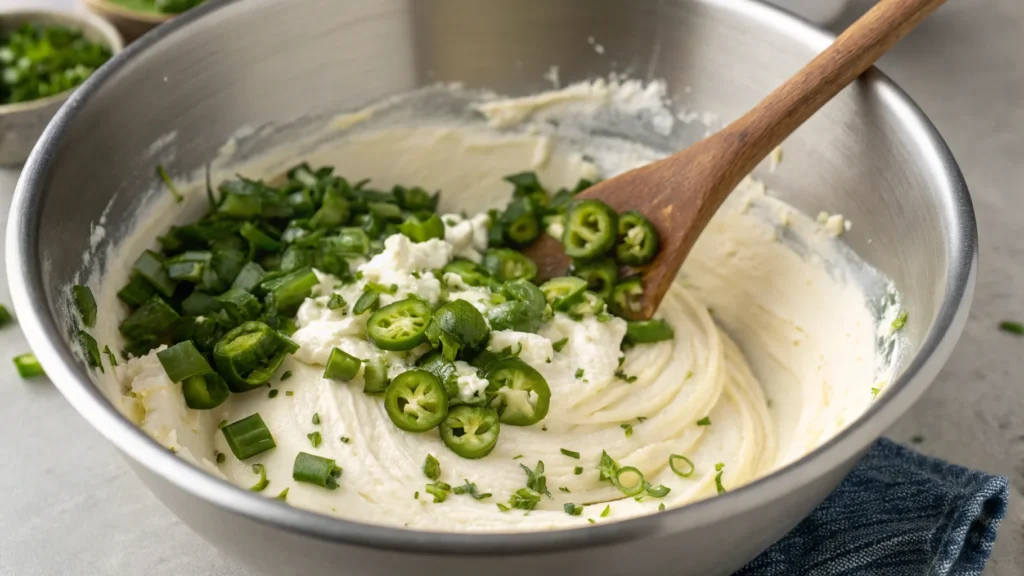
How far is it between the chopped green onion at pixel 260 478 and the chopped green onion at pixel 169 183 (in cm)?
83

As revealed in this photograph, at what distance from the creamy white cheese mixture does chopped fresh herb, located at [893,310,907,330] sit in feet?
0.24

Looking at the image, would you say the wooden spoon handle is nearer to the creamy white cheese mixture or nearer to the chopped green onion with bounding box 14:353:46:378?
the creamy white cheese mixture

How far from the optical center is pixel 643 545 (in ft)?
4.78

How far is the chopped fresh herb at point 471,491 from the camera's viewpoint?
79.5 inches

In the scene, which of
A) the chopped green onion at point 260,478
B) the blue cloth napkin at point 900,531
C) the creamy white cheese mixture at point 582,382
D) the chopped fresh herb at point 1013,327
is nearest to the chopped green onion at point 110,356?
the creamy white cheese mixture at point 582,382

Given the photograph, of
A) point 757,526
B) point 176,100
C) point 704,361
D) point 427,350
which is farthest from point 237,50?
point 757,526

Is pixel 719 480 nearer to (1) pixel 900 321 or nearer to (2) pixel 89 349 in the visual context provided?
(1) pixel 900 321

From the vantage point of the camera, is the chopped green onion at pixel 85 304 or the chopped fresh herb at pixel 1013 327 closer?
the chopped green onion at pixel 85 304

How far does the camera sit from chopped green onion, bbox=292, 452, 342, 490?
6.42 feet

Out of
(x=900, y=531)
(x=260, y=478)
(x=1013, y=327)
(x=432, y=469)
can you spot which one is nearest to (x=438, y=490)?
(x=432, y=469)

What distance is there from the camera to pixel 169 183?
2.51 meters

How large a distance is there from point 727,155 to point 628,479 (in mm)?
806

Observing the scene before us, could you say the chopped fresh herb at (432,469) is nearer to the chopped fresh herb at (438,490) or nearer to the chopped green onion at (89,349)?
the chopped fresh herb at (438,490)

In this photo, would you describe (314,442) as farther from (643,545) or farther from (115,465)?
(643,545)
